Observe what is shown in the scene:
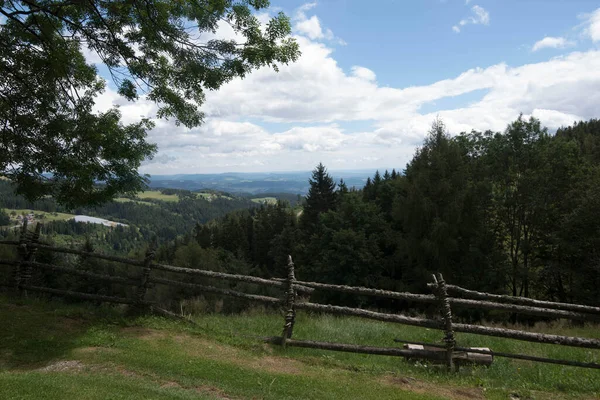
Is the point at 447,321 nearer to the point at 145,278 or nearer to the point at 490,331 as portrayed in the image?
the point at 490,331

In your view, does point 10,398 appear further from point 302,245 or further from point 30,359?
point 302,245

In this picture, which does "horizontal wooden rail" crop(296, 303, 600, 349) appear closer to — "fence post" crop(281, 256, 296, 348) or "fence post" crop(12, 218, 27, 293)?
"fence post" crop(281, 256, 296, 348)

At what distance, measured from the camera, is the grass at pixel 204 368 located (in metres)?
4.99

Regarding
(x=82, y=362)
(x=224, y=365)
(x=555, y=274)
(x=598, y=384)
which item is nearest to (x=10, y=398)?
(x=82, y=362)

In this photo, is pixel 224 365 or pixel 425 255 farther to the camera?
pixel 425 255

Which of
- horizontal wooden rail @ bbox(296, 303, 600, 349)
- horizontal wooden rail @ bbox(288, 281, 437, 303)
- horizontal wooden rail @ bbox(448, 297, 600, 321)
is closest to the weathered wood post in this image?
horizontal wooden rail @ bbox(288, 281, 437, 303)

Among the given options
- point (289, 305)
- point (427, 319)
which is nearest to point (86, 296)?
point (289, 305)

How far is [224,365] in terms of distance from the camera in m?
5.89

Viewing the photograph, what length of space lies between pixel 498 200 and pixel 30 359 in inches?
1053

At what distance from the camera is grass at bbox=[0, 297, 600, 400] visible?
4.99 m

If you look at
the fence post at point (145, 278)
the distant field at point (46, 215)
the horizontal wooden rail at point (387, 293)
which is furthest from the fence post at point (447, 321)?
the distant field at point (46, 215)

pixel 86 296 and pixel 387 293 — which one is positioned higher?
pixel 387 293

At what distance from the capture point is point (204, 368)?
5727mm

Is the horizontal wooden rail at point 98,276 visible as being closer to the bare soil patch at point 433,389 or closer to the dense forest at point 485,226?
the bare soil patch at point 433,389
